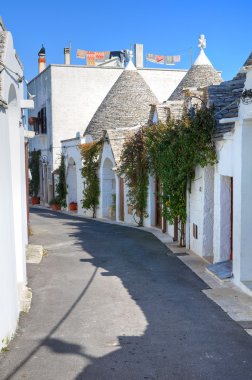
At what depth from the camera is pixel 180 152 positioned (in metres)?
14.1

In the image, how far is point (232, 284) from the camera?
33.4 feet

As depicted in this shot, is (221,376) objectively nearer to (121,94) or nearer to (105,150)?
(105,150)

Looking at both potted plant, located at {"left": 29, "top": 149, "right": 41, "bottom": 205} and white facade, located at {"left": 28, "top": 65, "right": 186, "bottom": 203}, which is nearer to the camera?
white facade, located at {"left": 28, "top": 65, "right": 186, "bottom": 203}

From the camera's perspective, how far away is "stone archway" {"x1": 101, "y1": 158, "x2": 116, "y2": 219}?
2572 cm

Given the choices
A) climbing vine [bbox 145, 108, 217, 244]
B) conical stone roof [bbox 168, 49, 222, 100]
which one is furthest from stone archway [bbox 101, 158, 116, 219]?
climbing vine [bbox 145, 108, 217, 244]

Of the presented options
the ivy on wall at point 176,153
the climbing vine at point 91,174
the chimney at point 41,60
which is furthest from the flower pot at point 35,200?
the ivy on wall at point 176,153

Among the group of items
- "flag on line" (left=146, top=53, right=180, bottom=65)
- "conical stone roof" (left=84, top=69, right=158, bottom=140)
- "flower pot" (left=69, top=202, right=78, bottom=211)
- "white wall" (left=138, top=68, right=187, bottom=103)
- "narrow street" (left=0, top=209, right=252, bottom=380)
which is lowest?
"flower pot" (left=69, top=202, right=78, bottom=211)

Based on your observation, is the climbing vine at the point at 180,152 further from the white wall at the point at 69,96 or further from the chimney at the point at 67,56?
the chimney at the point at 67,56

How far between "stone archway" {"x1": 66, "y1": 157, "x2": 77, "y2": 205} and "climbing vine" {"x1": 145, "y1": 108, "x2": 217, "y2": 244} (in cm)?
1488

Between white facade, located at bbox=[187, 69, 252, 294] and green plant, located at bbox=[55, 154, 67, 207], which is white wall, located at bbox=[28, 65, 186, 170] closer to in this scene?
green plant, located at bbox=[55, 154, 67, 207]

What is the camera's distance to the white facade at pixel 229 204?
32.4ft

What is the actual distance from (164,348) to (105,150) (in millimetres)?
18949

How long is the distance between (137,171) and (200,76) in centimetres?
658

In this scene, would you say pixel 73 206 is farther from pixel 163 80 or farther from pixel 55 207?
pixel 163 80
